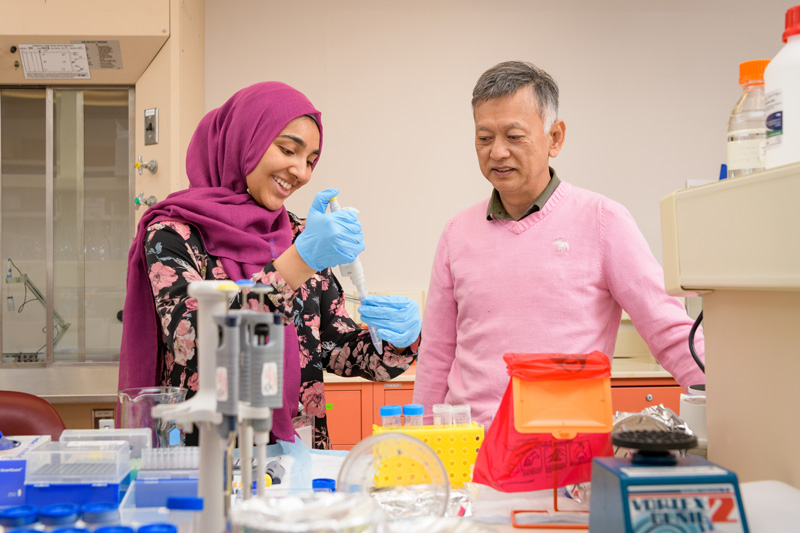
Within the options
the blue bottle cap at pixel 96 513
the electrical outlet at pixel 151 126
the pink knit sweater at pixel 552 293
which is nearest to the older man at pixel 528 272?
the pink knit sweater at pixel 552 293

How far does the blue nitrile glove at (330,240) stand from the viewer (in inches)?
57.7

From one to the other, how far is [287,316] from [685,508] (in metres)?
0.87

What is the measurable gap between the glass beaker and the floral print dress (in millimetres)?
194

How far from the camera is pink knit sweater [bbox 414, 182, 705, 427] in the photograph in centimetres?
163

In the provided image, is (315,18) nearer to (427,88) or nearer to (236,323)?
(427,88)

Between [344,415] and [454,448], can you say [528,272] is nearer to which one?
[454,448]

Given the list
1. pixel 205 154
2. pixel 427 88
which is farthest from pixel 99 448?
pixel 427 88

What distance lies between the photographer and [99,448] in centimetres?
94

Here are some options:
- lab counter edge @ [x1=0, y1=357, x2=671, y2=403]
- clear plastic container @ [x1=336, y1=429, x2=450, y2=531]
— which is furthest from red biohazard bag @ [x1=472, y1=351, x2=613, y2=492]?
lab counter edge @ [x1=0, y1=357, x2=671, y2=403]

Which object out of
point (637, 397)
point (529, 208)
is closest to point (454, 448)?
point (529, 208)

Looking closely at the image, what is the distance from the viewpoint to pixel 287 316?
4.56ft

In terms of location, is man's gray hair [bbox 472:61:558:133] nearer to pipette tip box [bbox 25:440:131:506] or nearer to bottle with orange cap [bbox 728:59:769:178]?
bottle with orange cap [bbox 728:59:769:178]

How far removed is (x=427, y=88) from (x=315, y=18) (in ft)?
2.43

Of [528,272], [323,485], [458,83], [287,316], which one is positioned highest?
[458,83]
